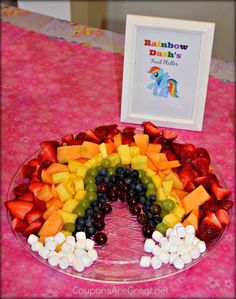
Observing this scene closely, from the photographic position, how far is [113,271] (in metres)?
1.03

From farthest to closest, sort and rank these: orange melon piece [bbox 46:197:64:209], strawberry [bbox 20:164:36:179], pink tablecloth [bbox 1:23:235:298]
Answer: strawberry [bbox 20:164:36:179]
orange melon piece [bbox 46:197:64:209]
pink tablecloth [bbox 1:23:235:298]

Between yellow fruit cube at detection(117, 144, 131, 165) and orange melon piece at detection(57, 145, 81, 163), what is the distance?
9cm

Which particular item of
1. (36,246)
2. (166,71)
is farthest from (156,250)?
(166,71)

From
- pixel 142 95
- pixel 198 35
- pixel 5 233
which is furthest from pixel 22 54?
pixel 5 233

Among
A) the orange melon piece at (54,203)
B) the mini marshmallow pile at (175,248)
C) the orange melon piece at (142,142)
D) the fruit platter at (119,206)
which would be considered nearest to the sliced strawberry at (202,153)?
the fruit platter at (119,206)

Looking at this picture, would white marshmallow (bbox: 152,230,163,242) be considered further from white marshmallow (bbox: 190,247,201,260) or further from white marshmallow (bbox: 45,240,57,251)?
white marshmallow (bbox: 45,240,57,251)

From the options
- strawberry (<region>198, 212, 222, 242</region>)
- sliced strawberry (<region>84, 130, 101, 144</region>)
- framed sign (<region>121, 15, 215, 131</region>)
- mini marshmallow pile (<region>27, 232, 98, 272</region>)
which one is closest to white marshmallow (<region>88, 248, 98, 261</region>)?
mini marshmallow pile (<region>27, 232, 98, 272</region>)

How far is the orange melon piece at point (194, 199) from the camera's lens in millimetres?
1122

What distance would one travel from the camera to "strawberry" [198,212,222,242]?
1.07 metres

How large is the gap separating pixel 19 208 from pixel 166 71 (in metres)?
0.49

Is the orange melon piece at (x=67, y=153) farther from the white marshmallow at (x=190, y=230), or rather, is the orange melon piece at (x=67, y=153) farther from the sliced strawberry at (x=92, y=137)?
the white marshmallow at (x=190, y=230)

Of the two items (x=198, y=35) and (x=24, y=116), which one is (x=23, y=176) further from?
(x=198, y=35)

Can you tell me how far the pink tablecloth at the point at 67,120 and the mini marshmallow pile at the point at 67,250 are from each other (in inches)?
1.0

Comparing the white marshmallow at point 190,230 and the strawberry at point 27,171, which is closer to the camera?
the white marshmallow at point 190,230
